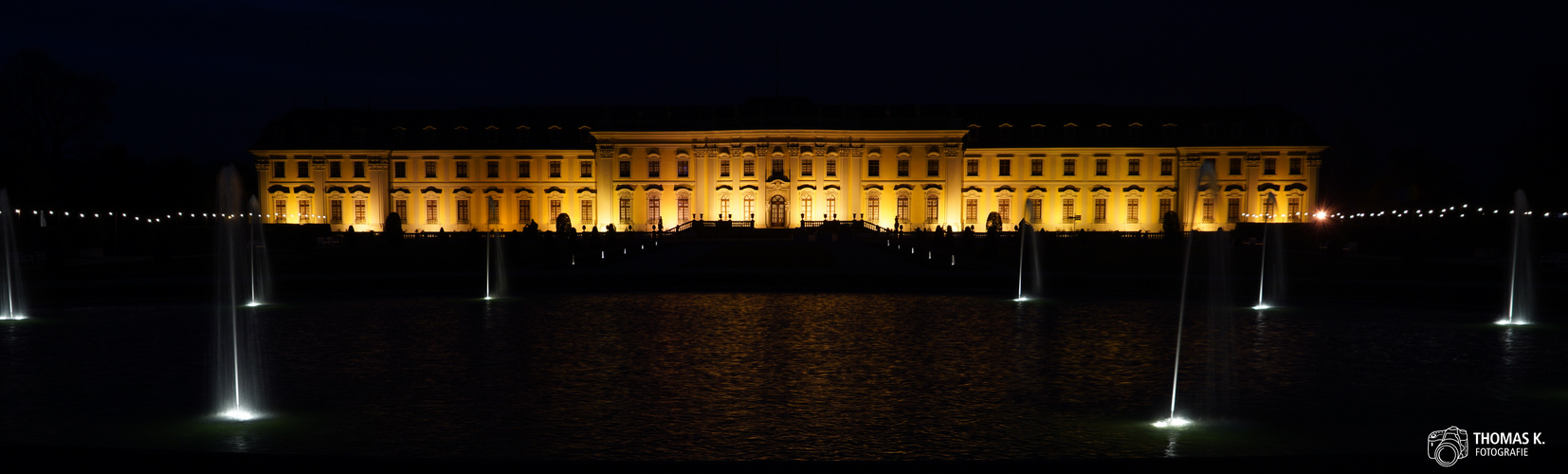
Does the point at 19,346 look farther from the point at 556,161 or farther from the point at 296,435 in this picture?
the point at 556,161

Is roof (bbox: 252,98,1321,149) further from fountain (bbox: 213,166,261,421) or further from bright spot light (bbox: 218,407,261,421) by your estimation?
bright spot light (bbox: 218,407,261,421)

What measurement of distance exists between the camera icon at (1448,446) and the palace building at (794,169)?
59.4 metres

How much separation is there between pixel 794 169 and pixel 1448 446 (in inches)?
2405

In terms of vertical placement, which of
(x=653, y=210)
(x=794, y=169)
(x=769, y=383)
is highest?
(x=794, y=169)

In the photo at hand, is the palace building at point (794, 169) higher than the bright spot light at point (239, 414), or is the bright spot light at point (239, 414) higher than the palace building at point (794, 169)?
the palace building at point (794, 169)

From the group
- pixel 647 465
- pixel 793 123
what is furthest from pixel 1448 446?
pixel 793 123

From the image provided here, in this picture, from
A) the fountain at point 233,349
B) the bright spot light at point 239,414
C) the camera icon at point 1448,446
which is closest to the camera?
the camera icon at point 1448,446

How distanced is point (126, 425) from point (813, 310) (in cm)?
972

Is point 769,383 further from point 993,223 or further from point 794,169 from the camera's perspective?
point 794,169

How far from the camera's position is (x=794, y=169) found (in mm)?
66688

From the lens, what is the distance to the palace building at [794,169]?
6612 cm

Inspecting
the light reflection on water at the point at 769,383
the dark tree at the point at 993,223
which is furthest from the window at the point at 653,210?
the light reflection on water at the point at 769,383

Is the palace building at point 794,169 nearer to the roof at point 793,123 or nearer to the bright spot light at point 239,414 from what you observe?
the roof at point 793,123

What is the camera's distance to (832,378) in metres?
8.90
